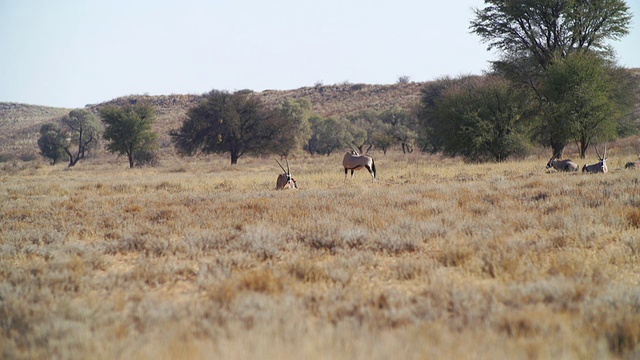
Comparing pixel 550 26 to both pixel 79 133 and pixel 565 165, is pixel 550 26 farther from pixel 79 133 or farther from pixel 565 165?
pixel 79 133

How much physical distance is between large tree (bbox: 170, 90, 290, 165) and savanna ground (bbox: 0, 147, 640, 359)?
32.3 m

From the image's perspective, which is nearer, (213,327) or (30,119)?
(213,327)

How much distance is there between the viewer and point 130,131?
4478 centimetres

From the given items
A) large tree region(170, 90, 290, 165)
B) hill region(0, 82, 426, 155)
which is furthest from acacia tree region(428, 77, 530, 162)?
hill region(0, 82, 426, 155)

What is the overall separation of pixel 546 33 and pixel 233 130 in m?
26.5

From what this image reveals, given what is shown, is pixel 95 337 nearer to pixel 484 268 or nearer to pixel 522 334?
pixel 522 334

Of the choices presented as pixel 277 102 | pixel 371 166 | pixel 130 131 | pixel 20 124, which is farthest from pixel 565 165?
pixel 20 124

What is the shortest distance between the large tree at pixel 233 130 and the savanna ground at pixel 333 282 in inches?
1273

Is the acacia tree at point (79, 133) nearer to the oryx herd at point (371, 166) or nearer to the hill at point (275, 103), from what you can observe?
the hill at point (275, 103)

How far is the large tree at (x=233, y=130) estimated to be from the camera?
41469mm

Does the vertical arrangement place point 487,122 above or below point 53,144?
above

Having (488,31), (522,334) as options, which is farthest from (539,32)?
(522,334)

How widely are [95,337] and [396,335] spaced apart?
2.35 m

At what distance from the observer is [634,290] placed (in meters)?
4.18
